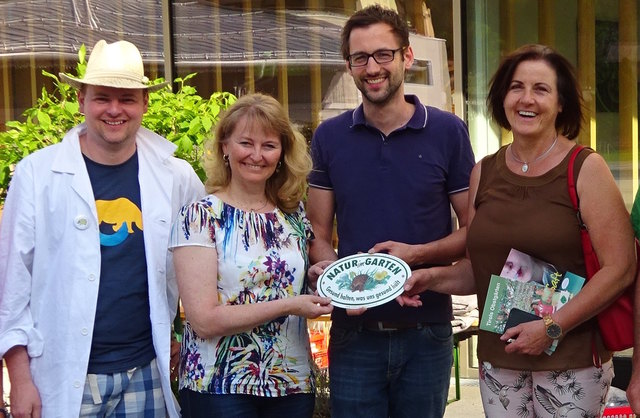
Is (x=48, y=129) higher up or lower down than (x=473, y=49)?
lower down

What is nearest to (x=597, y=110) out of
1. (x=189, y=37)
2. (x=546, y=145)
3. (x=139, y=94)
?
(x=189, y=37)

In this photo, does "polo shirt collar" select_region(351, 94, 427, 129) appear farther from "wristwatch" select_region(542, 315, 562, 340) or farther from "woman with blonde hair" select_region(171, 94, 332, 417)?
"wristwatch" select_region(542, 315, 562, 340)

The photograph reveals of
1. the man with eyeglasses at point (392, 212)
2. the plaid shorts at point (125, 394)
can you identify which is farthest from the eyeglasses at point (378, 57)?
the plaid shorts at point (125, 394)

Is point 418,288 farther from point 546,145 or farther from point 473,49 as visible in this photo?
point 473,49

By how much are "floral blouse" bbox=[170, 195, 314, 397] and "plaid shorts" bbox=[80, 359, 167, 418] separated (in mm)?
115

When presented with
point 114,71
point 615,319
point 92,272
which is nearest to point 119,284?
point 92,272

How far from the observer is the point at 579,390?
337 cm

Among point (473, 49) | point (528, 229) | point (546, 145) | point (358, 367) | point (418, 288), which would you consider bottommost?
point (358, 367)

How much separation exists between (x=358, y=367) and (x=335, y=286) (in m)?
0.43

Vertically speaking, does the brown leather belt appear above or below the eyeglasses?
below

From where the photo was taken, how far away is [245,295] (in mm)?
3410

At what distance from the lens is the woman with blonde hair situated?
11.1 feet

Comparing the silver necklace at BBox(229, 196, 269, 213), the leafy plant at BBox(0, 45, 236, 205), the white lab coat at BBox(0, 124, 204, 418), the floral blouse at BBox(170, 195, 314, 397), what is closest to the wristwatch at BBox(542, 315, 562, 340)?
the floral blouse at BBox(170, 195, 314, 397)

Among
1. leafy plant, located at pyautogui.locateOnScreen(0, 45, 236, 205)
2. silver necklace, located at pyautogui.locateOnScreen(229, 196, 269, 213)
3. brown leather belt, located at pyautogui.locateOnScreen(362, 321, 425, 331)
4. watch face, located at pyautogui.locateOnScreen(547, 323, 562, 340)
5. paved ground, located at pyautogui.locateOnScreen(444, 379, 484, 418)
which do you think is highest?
→ leafy plant, located at pyautogui.locateOnScreen(0, 45, 236, 205)
